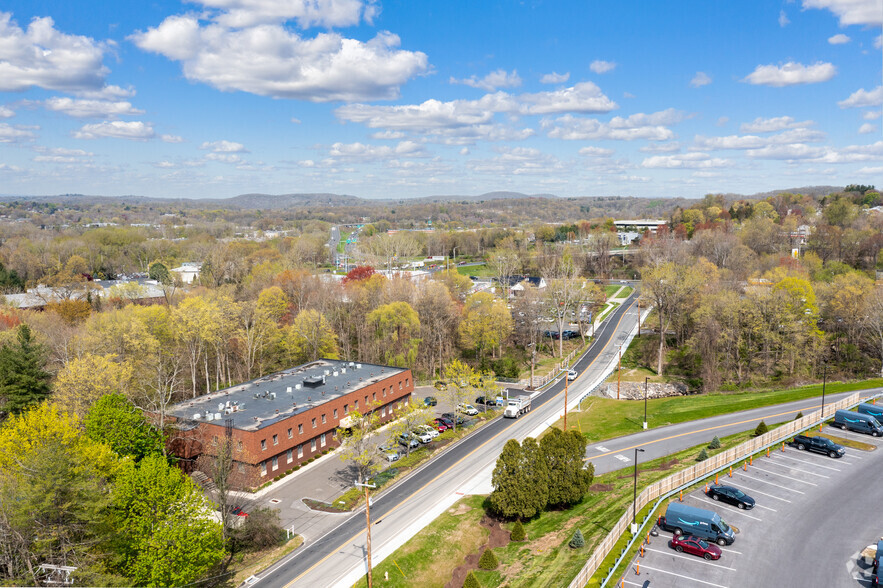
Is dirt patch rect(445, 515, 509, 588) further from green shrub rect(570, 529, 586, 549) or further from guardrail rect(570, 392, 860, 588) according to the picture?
guardrail rect(570, 392, 860, 588)

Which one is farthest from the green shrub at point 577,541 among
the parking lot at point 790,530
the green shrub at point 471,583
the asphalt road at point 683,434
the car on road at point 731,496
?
the asphalt road at point 683,434

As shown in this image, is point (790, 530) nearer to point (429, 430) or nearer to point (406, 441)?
point (406, 441)

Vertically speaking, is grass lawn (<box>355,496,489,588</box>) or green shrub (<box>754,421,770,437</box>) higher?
green shrub (<box>754,421,770,437</box>)

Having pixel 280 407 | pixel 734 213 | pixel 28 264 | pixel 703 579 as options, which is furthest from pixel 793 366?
pixel 28 264

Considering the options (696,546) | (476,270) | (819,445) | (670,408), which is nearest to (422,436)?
(670,408)

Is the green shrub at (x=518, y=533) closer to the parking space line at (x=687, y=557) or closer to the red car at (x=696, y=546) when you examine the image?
the parking space line at (x=687, y=557)

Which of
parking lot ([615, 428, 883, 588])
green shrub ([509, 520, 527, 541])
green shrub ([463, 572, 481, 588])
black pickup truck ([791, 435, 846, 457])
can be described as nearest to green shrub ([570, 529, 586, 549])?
parking lot ([615, 428, 883, 588])

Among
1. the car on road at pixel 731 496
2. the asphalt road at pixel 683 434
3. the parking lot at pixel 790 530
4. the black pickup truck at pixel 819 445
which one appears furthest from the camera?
the asphalt road at pixel 683 434

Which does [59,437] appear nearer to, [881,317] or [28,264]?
[881,317]
